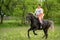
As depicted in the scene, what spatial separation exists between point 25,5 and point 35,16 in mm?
25149

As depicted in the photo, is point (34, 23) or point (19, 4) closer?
point (34, 23)

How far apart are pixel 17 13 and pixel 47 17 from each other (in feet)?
31.8

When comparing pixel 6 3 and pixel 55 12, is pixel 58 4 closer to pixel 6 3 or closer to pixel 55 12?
pixel 55 12

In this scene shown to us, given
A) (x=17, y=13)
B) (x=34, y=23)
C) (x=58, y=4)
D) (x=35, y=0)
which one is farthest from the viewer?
(x=58, y=4)

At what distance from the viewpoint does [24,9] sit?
40.0 meters

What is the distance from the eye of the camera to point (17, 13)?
39.2 m

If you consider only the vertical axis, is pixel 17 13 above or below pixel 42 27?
below

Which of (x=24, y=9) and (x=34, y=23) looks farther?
(x=24, y=9)

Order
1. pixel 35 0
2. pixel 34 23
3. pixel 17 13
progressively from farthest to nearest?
pixel 35 0 → pixel 17 13 → pixel 34 23

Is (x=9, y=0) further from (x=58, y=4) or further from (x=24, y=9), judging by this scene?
(x=58, y=4)

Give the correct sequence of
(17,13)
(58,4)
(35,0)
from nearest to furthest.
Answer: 1. (17,13)
2. (35,0)
3. (58,4)

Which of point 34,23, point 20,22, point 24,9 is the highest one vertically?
point 34,23

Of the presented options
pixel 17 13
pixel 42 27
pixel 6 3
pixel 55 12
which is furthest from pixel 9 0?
pixel 42 27

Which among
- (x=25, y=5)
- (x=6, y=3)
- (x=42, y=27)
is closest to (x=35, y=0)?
(x=25, y=5)
